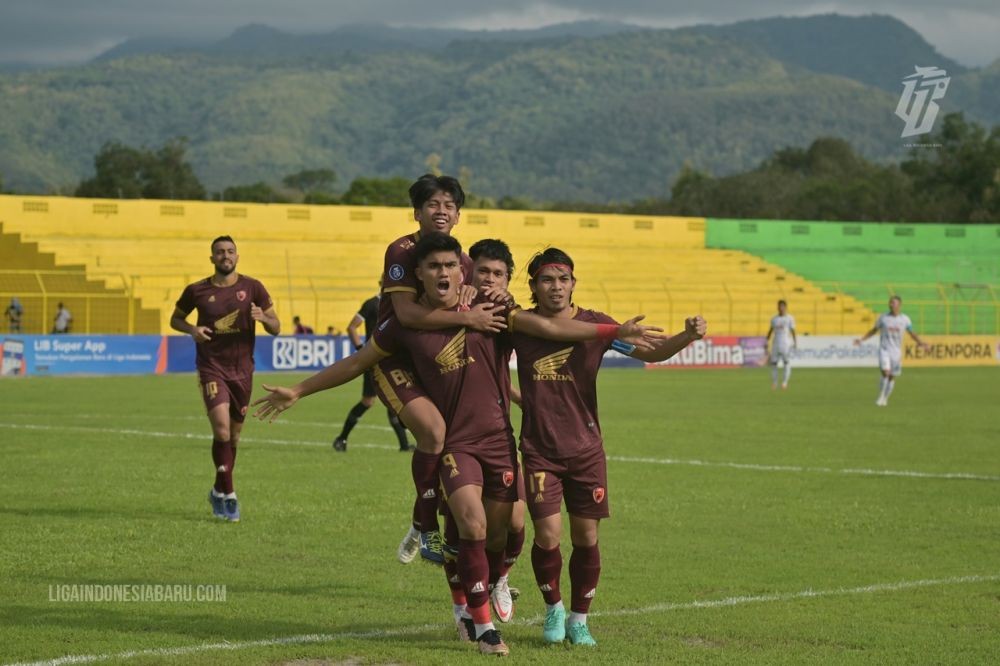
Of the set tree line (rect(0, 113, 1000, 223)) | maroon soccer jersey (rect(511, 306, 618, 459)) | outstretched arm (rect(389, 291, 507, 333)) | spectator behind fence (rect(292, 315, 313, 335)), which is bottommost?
spectator behind fence (rect(292, 315, 313, 335))

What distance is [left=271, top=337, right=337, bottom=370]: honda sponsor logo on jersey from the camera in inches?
1700

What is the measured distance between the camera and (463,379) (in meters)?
8.09

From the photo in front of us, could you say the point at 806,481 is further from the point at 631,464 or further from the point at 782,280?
the point at 782,280

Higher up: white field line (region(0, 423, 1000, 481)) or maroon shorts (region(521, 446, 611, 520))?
maroon shorts (region(521, 446, 611, 520))

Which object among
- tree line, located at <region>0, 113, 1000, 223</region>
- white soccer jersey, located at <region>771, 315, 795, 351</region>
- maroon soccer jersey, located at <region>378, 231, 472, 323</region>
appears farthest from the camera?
tree line, located at <region>0, 113, 1000, 223</region>

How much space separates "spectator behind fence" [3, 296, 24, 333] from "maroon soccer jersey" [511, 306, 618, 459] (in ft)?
121

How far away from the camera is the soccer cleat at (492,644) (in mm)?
7637

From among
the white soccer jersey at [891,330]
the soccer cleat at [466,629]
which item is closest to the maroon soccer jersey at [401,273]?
the soccer cleat at [466,629]

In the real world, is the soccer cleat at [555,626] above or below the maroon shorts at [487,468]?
below

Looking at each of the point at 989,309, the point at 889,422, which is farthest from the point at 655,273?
the point at 889,422

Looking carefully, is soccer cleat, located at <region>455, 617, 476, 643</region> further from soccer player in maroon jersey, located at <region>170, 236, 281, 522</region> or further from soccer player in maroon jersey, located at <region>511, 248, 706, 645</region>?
soccer player in maroon jersey, located at <region>170, 236, 281, 522</region>

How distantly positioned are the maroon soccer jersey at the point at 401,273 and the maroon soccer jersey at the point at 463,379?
12.1 inches

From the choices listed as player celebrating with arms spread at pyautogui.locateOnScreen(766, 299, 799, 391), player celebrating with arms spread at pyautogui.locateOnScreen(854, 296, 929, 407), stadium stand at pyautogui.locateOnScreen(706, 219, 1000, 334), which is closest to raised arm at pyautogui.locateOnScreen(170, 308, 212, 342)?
player celebrating with arms spread at pyautogui.locateOnScreen(854, 296, 929, 407)

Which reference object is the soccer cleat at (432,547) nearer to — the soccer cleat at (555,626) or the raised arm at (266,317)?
the soccer cleat at (555,626)
